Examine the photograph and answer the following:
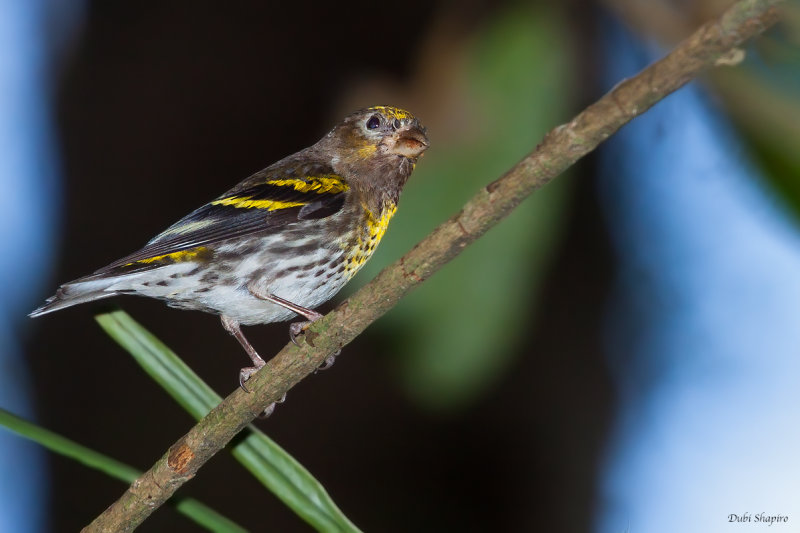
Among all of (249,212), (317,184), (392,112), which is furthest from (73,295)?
(392,112)

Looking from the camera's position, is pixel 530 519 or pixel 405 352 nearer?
pixel 405 352

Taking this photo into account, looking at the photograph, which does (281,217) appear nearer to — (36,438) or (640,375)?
(36,438)

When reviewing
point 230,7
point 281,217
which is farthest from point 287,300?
point 230,7

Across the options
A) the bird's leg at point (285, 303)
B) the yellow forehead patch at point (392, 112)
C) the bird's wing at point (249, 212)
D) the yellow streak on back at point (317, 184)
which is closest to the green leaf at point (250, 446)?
the bird's wing at point (249, 212)

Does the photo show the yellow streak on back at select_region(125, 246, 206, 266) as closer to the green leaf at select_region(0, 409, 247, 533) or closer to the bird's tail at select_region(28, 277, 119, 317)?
the bird's tail at select_region(28, 277, 119, 317)

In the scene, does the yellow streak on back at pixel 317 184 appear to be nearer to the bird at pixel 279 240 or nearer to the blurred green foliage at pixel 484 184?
the bird at pixel 279 240

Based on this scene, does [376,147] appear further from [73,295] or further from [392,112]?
[73,295]

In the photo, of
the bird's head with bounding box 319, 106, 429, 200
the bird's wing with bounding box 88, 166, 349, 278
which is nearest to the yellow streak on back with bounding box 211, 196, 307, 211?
the bird's wing with bounding box 88, 166, 349, 278
